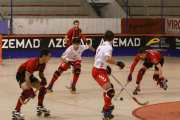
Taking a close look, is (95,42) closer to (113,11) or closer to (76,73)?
(113,11)

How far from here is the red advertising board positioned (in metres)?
20.4

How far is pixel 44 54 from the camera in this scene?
681cm

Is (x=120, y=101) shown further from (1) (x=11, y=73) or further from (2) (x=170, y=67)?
(2) (x=170, y=67)

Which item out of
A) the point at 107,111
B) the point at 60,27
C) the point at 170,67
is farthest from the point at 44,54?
the point at 60,27

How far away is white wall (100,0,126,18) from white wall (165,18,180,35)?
8.78 ft

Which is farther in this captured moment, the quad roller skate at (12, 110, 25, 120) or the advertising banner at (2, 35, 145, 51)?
the advertising banner at (2, 35, 145, 51)

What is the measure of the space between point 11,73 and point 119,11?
10528 mm

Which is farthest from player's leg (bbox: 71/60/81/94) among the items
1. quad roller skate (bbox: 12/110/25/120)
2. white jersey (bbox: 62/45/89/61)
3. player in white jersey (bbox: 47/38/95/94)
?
quad roller skate (bbox: 12/110/25/120)

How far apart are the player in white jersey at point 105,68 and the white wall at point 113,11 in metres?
15.0

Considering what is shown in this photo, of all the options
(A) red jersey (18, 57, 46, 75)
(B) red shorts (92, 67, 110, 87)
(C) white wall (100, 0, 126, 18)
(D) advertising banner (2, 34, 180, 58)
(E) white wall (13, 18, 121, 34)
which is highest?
(C) white wall (100, 0, 126, 18)

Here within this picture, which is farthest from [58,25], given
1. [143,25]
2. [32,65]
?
[32,65]

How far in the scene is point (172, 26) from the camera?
20266mm

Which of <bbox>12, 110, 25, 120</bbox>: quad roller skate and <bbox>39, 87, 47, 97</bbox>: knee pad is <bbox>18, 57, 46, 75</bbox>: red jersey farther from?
<bbox>12, 110, 25, 120</bbox>: quad roller skate

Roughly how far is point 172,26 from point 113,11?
402cm
